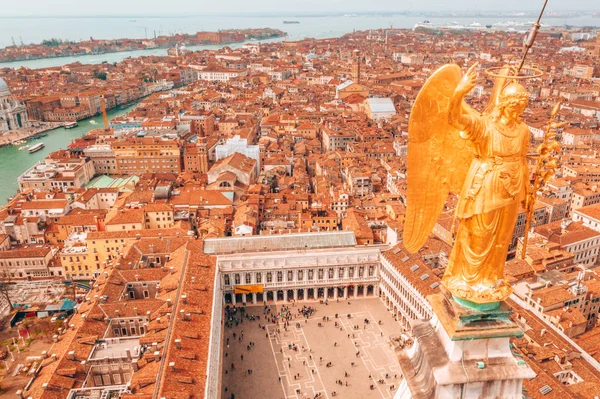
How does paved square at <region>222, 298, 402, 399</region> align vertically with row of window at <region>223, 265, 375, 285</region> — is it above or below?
below

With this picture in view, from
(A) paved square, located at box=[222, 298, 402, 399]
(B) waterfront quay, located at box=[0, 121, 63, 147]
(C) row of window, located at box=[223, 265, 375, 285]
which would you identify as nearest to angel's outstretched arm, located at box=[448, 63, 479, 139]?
(A) paved square, located at box=[222, 298, 402, 399]

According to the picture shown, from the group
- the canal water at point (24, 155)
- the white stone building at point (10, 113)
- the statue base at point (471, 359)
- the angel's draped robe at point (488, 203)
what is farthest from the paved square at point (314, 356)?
the white stone building at point (10, 113)

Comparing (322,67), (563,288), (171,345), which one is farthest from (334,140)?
(322,67)

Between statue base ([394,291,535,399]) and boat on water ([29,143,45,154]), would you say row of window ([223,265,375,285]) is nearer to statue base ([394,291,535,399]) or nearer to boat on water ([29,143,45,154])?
statue base ([394,291,535,399])

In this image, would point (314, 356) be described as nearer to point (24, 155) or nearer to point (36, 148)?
point (24, 155)

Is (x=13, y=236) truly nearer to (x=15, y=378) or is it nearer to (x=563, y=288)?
(x=15, y=378)

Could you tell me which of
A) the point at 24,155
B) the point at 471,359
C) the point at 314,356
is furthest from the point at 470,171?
the point at 24,155

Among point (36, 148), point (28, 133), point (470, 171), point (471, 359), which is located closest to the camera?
point (470, 171)
